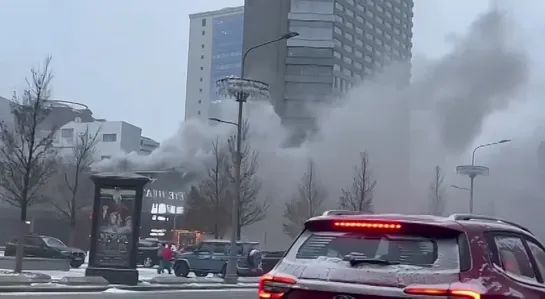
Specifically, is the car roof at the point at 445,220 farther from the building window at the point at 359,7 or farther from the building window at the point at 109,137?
the building window at the point at 109,137

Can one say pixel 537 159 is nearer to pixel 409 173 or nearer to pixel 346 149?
pixel 409 173

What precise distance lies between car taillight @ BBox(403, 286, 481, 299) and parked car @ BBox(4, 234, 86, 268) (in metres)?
32.6

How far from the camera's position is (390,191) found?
73.2 meters

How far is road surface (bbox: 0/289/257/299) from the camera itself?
57.7 feet

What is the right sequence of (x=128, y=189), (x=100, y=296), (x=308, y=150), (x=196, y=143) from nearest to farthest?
(x=100, y=296), (x=128, y=189), (x=308, y=150), (x=196, y=143)

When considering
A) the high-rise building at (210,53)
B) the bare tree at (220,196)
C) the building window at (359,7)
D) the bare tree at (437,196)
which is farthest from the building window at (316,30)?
the high-rise building at (210,53)

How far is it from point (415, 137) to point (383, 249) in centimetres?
7983

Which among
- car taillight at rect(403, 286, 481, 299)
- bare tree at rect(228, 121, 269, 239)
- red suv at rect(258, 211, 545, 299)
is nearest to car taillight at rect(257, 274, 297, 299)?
red suv at rect(258, 211, 545, 299)

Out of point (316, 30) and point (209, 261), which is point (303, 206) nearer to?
point (209, 261)

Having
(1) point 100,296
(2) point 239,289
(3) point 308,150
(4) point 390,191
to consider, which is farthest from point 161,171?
(1) point 100,296

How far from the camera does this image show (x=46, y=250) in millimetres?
35312

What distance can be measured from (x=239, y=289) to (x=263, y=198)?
43907 mm

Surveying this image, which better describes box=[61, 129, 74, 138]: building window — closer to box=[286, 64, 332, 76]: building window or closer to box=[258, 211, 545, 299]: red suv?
box=[286, 64, 332, 76]: building window

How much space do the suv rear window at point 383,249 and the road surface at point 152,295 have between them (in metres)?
13.3
